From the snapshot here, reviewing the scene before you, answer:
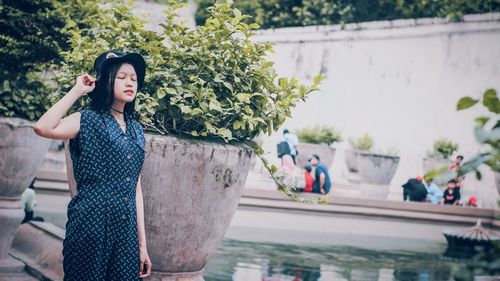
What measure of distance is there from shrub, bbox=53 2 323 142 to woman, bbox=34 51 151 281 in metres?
0.56

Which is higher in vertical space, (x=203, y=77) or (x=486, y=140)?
(x=203, y=77)

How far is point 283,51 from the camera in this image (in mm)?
19844

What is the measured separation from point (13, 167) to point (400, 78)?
1362 cm

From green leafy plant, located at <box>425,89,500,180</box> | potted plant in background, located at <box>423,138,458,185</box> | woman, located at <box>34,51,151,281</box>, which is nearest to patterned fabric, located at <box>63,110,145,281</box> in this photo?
woman, located at <box>34,51,151,281</box>

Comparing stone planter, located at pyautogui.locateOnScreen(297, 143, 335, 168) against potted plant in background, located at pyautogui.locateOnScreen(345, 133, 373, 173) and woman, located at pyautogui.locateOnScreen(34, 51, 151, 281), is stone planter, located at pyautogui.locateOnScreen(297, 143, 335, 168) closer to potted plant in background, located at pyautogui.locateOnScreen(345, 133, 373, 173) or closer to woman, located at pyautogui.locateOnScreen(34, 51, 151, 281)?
potted plant in background, located at pyautogui.locateOnScreen(345, 133, 373, 173)

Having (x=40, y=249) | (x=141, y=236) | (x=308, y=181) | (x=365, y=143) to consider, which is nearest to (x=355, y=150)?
(x=365, y=143)

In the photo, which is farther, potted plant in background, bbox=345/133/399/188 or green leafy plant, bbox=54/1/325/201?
potted plant in background, bbox=345/133/399/188

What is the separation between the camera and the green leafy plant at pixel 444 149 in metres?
15.0

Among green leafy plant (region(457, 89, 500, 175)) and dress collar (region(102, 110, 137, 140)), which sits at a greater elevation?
dress collar (region(102, 110, 137, 140))

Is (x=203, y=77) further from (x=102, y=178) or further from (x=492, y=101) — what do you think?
(x=492, y=101)

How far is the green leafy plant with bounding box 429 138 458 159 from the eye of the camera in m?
15.0

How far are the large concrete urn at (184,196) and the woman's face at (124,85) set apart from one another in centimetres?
51

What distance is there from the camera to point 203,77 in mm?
4184

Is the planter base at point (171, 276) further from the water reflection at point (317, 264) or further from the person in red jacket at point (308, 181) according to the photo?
the person in red jacket at point (308, 181)
